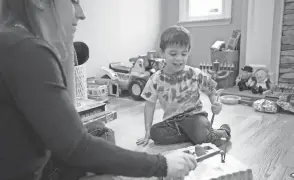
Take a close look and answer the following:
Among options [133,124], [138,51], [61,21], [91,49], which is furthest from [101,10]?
[61,21]

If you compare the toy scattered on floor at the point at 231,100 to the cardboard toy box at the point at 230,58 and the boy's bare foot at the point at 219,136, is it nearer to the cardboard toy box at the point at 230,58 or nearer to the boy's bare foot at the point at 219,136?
the cardboard toy box at the point at 230,58

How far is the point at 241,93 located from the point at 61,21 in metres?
1.94

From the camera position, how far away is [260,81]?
2.29 metres

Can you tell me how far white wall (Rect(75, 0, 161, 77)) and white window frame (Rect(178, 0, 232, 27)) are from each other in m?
0.28

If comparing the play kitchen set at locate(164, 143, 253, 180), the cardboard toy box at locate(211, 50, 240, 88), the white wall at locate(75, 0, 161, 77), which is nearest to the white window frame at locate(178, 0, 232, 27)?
the white wall at locate(75, 0, 161, 77)

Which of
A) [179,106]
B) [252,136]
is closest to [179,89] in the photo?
[179,106]

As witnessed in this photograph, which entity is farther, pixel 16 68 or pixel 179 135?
pixel 179 135

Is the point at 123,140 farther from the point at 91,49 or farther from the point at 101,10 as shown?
the point at 101,10

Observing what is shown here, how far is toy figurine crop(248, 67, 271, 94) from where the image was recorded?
221 cm

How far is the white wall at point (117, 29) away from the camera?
247 centimetres

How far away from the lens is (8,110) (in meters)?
0.46

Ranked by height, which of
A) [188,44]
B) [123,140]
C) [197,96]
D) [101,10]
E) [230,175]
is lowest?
[123,140]

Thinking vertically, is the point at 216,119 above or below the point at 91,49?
below

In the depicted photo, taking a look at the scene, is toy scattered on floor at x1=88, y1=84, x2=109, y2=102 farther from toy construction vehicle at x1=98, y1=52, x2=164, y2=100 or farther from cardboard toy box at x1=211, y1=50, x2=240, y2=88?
cardboard toy box at x1=211, y1=50, x2=240, y2=88
